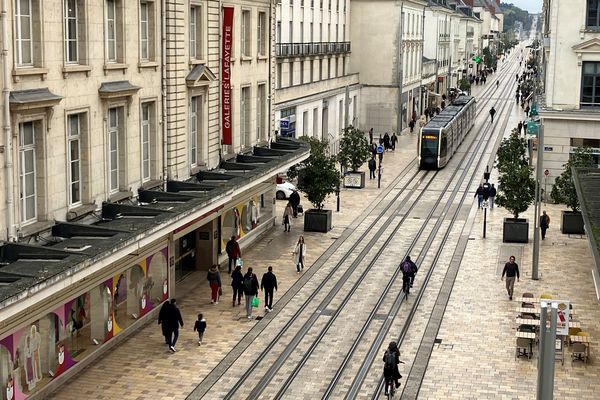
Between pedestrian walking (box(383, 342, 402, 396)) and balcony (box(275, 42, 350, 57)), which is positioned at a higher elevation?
balcony (box(275, 42, 350, 57))

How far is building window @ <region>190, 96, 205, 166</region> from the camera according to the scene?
103 feet

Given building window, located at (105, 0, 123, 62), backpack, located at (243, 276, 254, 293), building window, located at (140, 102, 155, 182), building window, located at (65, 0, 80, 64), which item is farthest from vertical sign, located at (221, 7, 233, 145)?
building window, located at (65, 0, 80, 64)

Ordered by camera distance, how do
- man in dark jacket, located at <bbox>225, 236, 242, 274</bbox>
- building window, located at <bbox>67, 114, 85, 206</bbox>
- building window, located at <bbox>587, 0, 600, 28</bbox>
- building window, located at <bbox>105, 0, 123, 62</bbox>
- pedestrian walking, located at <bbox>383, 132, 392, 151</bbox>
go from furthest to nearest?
pedestrian walking, located at <bbox>383, 132, 392, 151</bbox>
building window, located at <bbox>587, 0, 600, 28</bbox>
man in dark jacket, located at <bbox>225, 236, 242, 274</bbox>
building window, located at <bbox>105, 0, 123, 62</bbox>
building window, located at <bbox>67, 114, 85, 206</bbox>

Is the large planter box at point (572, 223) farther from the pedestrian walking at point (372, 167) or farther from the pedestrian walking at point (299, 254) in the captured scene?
the pedestrian walking at point (372, 167)

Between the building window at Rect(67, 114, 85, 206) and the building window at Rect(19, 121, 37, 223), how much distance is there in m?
1.56

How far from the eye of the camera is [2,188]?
1952 cm

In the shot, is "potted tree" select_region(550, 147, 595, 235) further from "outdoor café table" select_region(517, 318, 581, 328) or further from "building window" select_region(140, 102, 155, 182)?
"building window" select_region(140, 102, 155, 182)

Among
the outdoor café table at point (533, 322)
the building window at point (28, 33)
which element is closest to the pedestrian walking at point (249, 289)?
the outdoor café table at point (533, 322)

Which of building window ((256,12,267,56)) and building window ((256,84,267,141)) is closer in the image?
building window ((256,12,267,56))

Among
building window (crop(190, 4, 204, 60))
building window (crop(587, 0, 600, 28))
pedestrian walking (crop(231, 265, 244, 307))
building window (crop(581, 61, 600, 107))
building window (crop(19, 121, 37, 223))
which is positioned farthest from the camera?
building window (crop(581, 61, 600, 107))

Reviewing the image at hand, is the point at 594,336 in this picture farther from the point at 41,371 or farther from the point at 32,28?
the point at 32,28

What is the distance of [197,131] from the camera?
1258 inches

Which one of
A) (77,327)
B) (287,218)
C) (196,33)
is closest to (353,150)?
(287,218)

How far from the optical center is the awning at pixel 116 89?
24.1m
